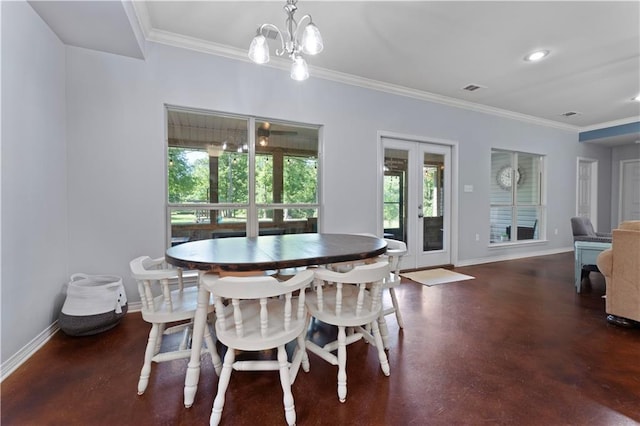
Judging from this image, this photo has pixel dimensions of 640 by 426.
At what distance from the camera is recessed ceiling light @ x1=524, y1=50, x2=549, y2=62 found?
3.25 meters

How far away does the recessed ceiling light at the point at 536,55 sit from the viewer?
3.25 m

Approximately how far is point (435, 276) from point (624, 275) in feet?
6.47

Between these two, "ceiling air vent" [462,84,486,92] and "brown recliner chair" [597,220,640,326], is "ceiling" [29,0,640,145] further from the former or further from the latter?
"brown recliner chair" [597,220,640,326]

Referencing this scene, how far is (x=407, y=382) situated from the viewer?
1746 millimetres

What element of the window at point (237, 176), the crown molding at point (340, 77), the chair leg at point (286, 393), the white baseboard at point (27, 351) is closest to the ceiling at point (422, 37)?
the crown molding at point (340, 77)

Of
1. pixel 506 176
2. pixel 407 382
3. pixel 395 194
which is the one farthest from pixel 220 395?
pixel 506 176

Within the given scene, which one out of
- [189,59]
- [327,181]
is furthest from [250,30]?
[327,181]

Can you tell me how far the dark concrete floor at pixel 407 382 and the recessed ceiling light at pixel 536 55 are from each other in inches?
111

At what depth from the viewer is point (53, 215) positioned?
2436mm

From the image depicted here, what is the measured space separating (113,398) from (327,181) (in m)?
2.87

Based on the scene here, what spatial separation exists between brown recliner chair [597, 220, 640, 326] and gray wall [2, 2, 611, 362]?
2.39m

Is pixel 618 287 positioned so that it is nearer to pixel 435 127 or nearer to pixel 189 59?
pixel 435 127

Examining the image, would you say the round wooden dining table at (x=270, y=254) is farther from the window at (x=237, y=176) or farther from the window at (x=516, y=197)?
the window at (x=516, y=197)

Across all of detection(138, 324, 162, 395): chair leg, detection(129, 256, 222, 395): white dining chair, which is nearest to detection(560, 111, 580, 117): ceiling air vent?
detection(129, 256, 222, 395): white dining chair
